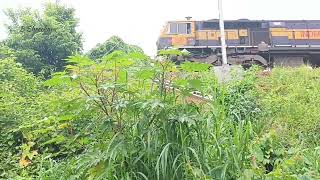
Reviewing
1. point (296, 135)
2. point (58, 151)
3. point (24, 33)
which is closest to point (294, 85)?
point (296, 135)

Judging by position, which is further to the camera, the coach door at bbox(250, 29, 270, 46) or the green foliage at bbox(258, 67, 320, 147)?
the coach door at bbox(250, 29, 270, 46)

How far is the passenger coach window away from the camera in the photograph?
1831 cm

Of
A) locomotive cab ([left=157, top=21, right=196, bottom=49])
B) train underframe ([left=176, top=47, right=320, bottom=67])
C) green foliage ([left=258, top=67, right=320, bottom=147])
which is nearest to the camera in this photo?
green foliage ([left=258, top=67, right=320, bottom=147])

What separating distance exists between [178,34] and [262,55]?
11.7 ft

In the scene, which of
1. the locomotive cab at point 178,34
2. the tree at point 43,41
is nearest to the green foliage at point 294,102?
the locomotive cab at point 178,34

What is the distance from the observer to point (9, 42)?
61.3 ft

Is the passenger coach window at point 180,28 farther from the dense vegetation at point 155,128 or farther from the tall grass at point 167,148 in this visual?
the tall grass at point 167,148

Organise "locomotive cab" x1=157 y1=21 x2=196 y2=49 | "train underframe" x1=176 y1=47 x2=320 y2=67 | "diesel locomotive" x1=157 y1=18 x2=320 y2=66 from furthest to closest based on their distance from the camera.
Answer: "locomotive cab" x1=157 y1=21 x2=196 y2=49
"diesel locomotive" x1=157 y1=18 x2=320 y2=66
"train underframe" x1=176 y1=47 x2=320 y2=67

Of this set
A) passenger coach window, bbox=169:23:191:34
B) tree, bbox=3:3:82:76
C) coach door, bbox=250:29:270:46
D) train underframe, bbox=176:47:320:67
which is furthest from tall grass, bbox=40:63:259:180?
coach door, bbox=250:29:270:46

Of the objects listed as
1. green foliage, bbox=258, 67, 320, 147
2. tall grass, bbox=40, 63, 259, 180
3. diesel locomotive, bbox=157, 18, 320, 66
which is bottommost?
green foliage, bbox=258, 67, 320, 147

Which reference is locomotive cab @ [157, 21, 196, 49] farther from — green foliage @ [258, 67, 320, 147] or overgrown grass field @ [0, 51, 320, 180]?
overgrown grass field @ [0, 51, 320, 180]

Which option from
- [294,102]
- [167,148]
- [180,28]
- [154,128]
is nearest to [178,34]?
[180,28]

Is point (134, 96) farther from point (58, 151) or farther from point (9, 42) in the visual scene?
point (9, 42)

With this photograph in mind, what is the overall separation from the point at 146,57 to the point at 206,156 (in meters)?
0.76
